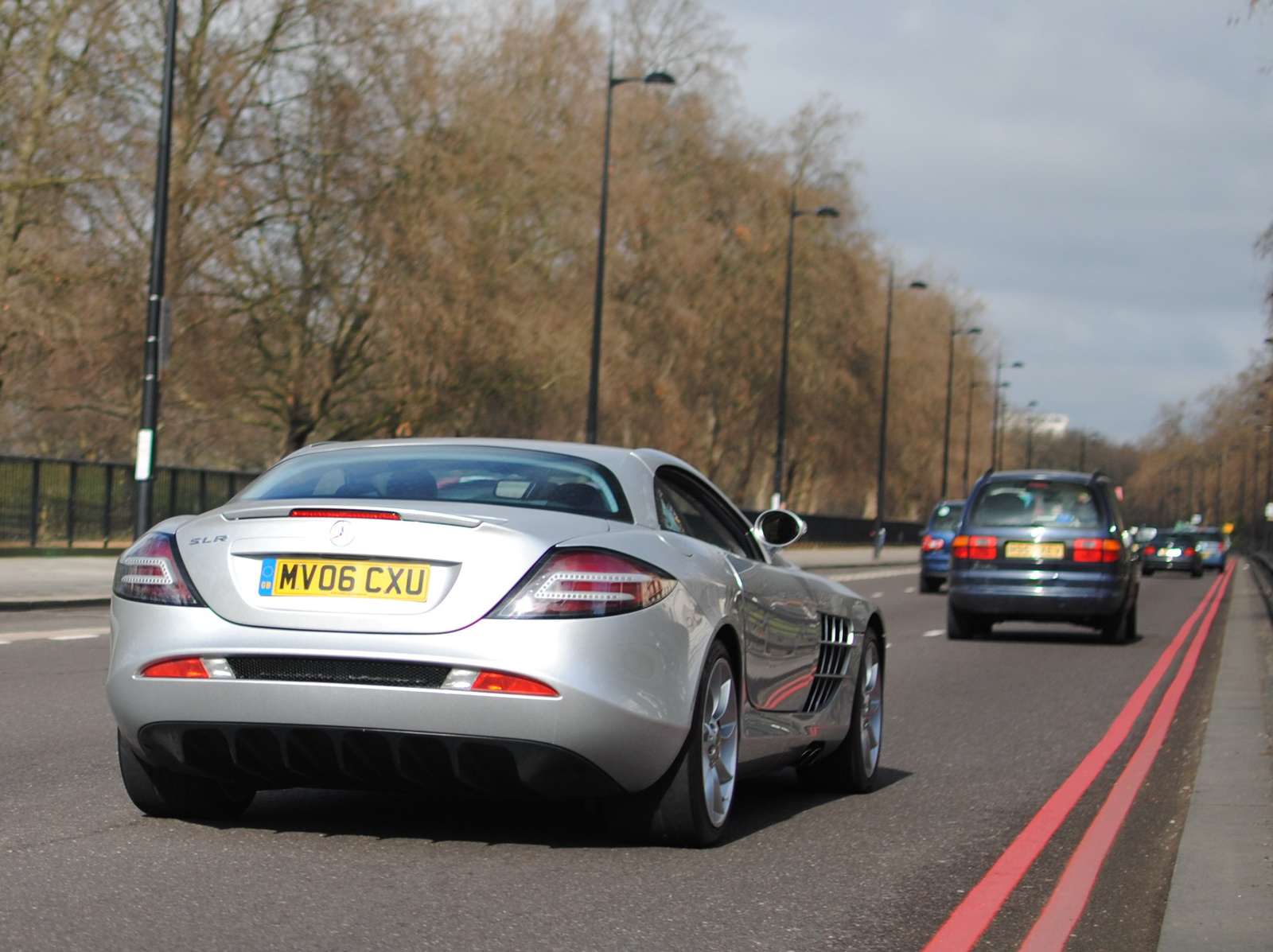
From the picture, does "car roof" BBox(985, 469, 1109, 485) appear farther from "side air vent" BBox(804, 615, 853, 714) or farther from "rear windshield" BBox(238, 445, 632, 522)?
"rear windshield" BBox(238, 445, 632, 522)

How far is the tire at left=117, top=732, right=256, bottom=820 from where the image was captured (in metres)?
6.39

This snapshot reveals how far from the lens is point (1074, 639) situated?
2128 cm

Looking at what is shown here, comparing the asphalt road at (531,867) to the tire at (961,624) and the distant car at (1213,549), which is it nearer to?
the tire at (961,624)

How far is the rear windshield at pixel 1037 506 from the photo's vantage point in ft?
65.1

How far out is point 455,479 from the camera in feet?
21.3

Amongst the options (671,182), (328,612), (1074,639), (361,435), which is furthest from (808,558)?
(328,612)

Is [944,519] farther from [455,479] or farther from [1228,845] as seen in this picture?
[455,479]

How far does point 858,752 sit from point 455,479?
2.58m

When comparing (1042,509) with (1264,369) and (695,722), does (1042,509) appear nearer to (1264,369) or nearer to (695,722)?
(695,722)

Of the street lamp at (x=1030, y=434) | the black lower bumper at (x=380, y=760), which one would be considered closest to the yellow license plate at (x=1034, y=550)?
the black lower bumper at (x=380, y=760)

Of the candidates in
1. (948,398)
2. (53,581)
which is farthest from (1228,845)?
→ (948,398)

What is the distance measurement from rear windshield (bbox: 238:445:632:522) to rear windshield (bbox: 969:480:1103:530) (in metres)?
14.0

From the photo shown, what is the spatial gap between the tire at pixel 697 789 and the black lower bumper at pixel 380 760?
0.22 metres

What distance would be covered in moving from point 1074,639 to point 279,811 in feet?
51.6
